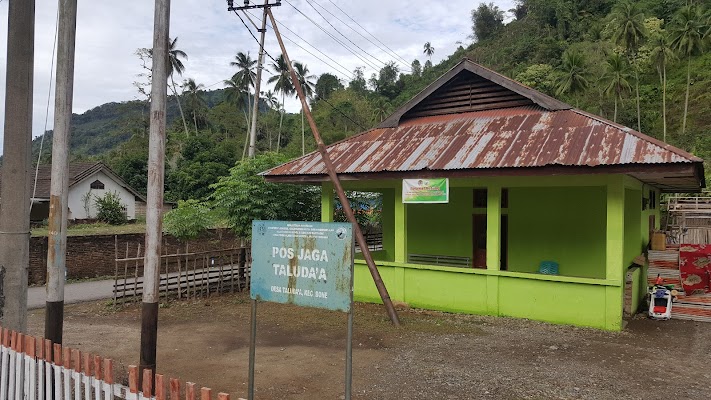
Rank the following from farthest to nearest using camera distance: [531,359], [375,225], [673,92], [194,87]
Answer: [194,87] < [673,92] < [375,225] < [531,359]

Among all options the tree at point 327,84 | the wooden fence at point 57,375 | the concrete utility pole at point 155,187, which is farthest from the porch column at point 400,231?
the tree at point 327,84

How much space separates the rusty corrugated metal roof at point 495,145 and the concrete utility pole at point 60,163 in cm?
715

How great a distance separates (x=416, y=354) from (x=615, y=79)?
45.0m

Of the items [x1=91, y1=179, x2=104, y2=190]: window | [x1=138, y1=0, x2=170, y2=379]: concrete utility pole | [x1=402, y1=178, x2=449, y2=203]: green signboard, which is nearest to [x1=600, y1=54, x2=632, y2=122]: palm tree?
[x1=402, y1=178, x2=449, y2=203]: green signboard

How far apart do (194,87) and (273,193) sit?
51.6m

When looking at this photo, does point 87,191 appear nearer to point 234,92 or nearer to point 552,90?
point 234,92

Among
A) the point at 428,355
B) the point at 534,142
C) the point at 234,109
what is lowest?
the point at 428,355

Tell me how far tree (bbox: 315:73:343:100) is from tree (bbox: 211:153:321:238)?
214ft

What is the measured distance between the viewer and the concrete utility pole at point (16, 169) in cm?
537

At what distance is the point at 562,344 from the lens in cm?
877

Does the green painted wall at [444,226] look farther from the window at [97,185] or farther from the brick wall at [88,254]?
the window at [97,185]

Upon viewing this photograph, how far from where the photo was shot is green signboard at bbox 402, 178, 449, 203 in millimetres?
11094

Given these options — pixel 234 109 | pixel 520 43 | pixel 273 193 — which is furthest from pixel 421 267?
pixel 520 43

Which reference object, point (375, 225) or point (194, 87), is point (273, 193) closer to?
point (375, 225)
